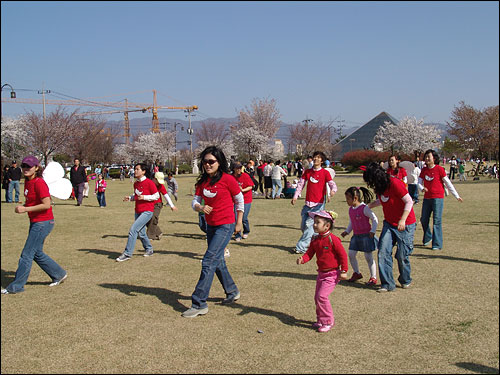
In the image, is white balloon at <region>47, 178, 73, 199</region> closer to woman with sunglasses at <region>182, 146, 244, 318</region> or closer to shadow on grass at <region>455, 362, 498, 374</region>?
woman with sunglasses at <region>182, 146, 244, 318</region>

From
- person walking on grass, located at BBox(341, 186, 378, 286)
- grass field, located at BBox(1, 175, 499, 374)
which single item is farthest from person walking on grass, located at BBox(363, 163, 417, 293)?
grass field, located at BBox(1, 175, 499, 374)

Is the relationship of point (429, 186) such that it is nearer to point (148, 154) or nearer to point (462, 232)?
point (462, 232)

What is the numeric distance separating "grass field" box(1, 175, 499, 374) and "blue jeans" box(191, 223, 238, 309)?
0.85ft

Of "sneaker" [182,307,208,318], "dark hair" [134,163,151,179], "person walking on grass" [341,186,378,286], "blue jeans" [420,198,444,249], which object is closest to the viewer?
"sneaker" [182,307,208,318]

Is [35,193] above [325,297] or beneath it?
above

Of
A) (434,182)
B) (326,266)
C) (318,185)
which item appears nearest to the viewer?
(326,266)

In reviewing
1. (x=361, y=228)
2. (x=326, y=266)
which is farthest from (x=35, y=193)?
(x=361, y=228)

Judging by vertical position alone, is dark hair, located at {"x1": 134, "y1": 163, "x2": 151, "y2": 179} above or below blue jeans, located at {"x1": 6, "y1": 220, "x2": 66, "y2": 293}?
above

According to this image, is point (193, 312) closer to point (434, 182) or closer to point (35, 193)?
point (35, 193)

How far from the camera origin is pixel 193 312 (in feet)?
19.1

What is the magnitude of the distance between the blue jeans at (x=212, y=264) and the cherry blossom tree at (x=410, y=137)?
59.3 metres

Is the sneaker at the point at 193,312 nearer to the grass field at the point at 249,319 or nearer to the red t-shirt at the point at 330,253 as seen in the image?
the grass field at the point at 249,319

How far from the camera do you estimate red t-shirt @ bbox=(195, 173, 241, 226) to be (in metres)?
6.07

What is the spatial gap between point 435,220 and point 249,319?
5.47 meters
